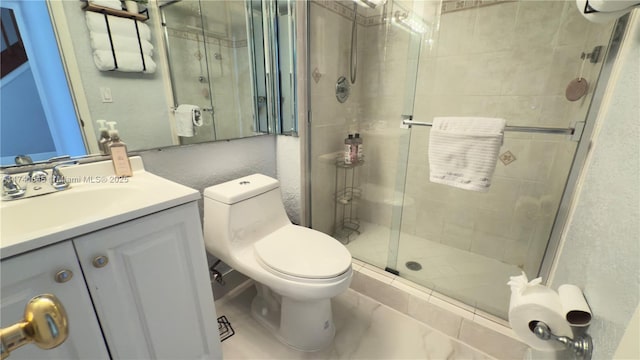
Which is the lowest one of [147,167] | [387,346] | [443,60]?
[387,346]

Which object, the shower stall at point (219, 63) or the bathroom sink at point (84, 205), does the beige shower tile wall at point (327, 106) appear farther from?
the bathroom sink at point (84, 205)

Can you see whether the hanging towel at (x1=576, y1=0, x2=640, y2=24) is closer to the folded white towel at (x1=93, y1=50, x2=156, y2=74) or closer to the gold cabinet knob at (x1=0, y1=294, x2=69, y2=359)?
the gold cabinet knob at (x1=0, y1=294, x2=69, y2=359)

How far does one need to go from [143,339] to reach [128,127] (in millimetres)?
779

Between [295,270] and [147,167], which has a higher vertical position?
[147,167]

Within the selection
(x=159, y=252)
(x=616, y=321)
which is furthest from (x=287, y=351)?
(x=616, y=321)

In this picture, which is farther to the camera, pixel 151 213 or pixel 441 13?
pixel 441 13

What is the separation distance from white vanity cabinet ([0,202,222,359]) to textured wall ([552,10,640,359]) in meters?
1.00

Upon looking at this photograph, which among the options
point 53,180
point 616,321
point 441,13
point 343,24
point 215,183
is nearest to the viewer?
point 616,321

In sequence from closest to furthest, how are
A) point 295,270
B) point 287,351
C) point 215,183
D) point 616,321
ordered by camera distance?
point 616,321 < point 295,270 < point 287,351 < point 215,183

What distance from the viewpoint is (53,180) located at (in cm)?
85

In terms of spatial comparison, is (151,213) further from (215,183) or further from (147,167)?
(215,183)

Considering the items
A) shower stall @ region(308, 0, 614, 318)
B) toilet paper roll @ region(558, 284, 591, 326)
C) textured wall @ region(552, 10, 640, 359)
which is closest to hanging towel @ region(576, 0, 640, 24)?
textured wall @ region(552, 10, 640, 359)

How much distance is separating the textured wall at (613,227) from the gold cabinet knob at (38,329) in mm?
793

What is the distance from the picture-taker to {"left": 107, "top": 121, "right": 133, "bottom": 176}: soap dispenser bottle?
3.24ft
